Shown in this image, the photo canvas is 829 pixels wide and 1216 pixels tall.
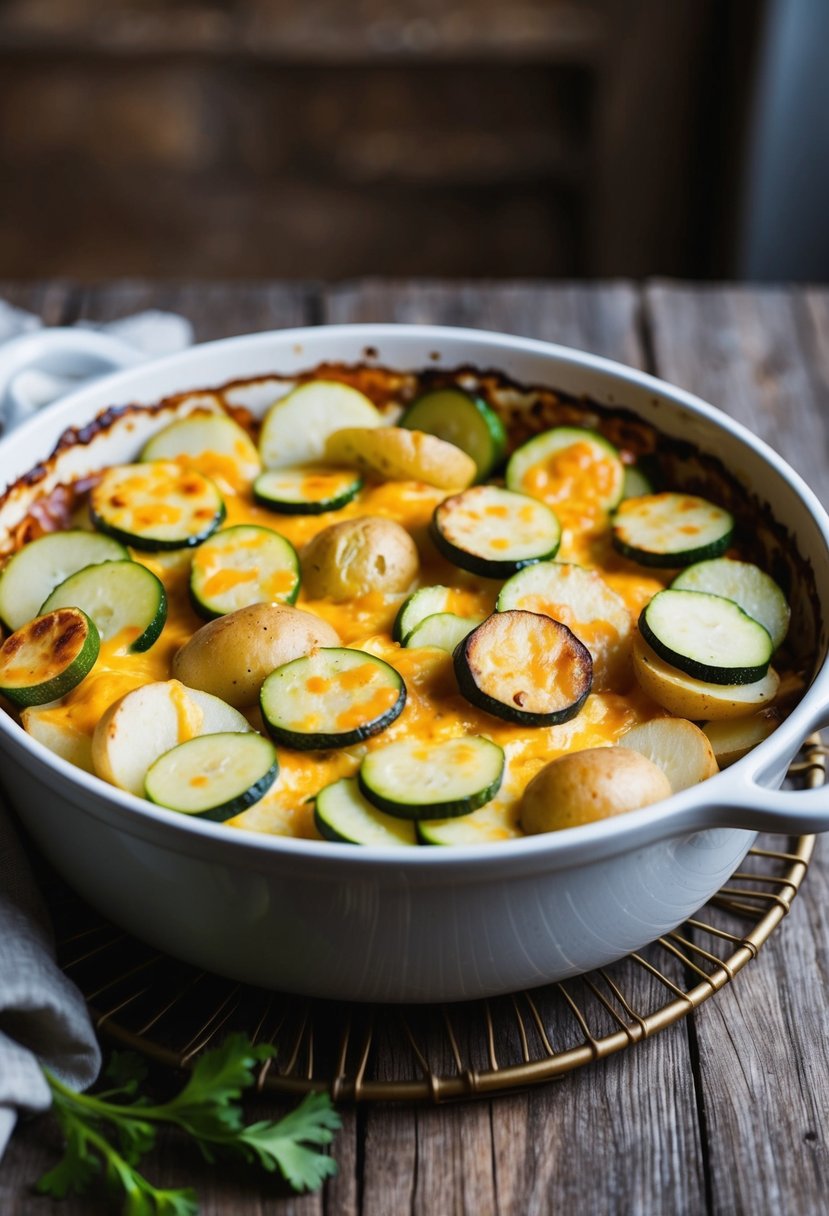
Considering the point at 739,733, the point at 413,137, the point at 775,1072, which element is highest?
the point at 739,733

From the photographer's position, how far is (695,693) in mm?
2145

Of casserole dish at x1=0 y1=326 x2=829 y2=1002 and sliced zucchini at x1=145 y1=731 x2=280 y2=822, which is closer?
casserole dish at x1=0 y1=326 x2=829 y2=1002

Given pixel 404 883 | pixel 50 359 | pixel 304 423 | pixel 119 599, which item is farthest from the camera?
pixel 50 359

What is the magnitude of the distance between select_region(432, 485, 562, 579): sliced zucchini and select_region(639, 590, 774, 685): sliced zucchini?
26 centimetres

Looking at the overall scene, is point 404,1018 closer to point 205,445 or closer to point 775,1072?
point 775,1072

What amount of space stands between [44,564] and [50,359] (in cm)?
68

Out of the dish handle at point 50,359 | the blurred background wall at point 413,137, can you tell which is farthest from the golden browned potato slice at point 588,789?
the blurred background wall at point 413,137

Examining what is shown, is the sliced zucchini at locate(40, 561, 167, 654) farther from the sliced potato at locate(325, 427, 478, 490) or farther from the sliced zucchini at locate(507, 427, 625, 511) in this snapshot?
the sliced zucchini at locate(507, 427, 625, 511)

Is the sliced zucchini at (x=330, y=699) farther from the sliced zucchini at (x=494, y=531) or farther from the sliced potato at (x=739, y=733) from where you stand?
the sliced potato at (x=739, y=733)

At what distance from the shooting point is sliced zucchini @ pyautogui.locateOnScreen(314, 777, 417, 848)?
72.8 inches

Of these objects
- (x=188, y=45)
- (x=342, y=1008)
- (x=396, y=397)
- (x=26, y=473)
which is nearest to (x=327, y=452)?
(x=396, y=397)

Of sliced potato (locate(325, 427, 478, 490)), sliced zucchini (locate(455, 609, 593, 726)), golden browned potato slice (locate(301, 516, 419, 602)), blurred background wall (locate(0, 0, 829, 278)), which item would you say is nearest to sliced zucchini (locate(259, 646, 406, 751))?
sliced zucchini (locate(455, 609, 593, 726))

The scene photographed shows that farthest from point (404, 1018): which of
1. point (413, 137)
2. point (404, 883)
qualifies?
point (413, 137)

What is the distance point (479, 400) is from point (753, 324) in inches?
53.8
